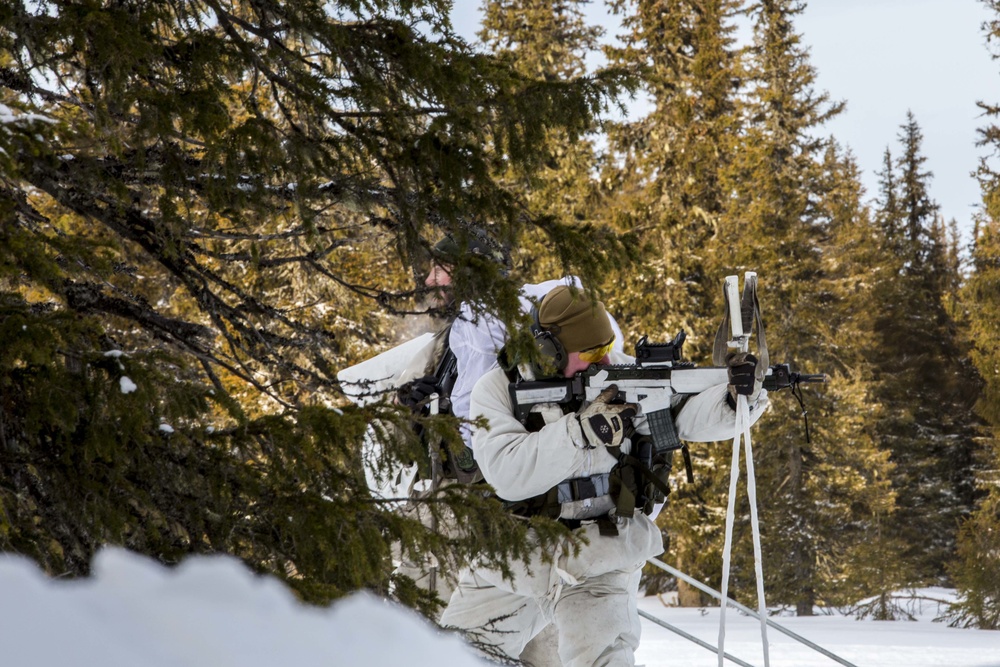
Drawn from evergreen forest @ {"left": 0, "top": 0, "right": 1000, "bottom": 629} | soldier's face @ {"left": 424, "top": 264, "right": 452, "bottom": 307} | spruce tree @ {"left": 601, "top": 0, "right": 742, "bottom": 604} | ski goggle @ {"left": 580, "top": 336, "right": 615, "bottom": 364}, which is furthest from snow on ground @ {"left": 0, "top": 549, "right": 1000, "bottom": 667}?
spruce tree @ {"left": 601, "top": 0, "right": 742, "bottom": 604}

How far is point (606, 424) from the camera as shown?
15.9ft

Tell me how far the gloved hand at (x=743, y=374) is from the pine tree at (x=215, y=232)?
5.93ft

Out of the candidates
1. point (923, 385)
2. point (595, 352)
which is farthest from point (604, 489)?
point (923, 385)

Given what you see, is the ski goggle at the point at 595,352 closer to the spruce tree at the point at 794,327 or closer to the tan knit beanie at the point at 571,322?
the tan knit beanie at the point at 571,322

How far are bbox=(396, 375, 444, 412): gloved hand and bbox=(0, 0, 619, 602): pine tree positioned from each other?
5.12 ft

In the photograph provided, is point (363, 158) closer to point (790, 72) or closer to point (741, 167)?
point (741, 167)

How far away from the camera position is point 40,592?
1.54 metres

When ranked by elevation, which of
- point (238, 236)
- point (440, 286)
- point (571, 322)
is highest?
point (238, 236)

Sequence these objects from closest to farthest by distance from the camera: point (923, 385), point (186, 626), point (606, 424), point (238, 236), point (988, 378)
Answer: point (186, 626) → point (238, 236) → point (606, 424) → point (988, 378) → point (923, 385)

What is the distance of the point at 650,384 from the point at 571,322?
53 cm

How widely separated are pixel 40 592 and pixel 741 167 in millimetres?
18435

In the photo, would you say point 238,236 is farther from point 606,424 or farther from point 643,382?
point 643,382

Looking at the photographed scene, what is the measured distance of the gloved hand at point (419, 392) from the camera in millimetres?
6074

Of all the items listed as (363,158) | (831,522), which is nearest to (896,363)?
(831,522)
